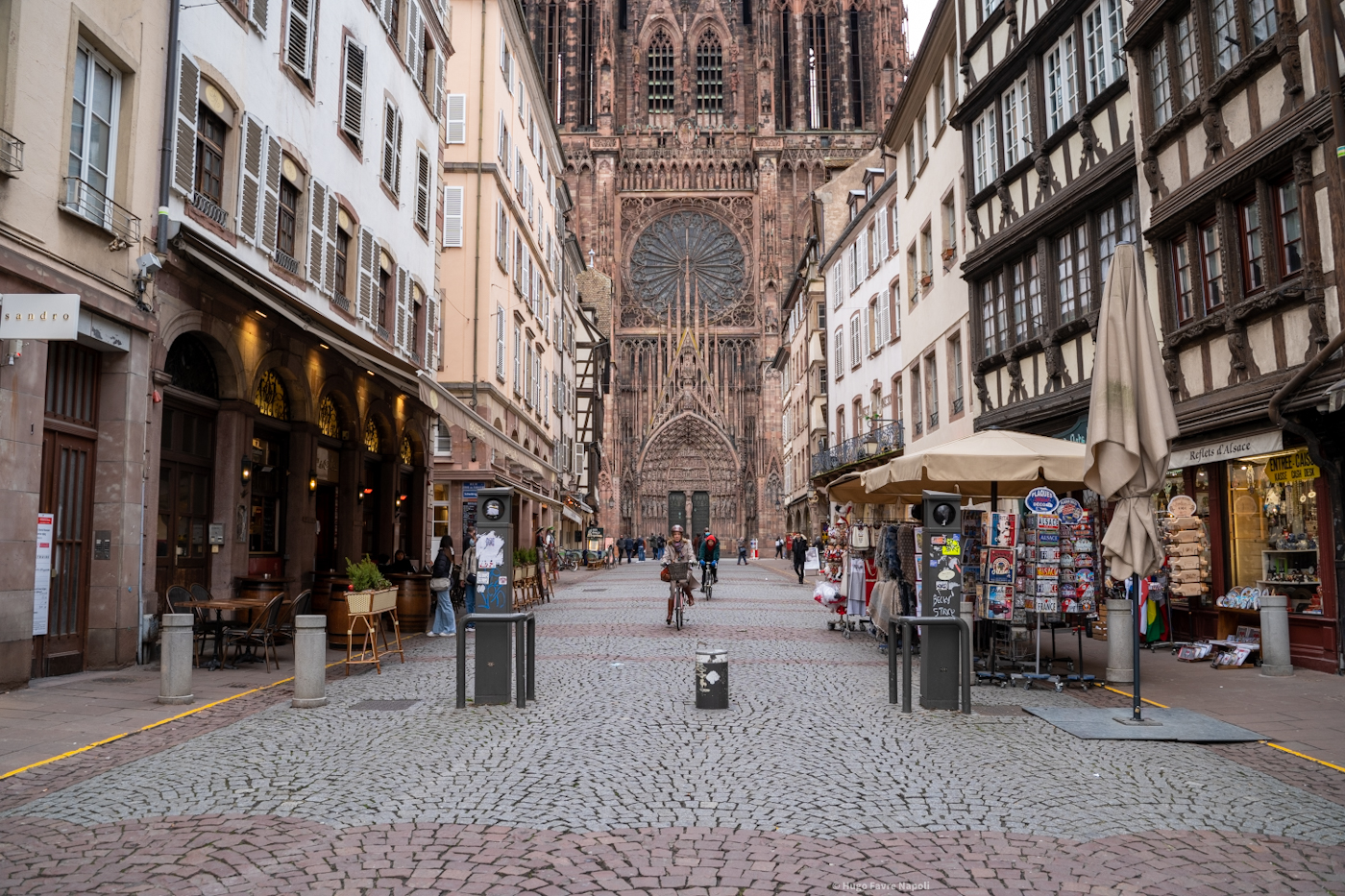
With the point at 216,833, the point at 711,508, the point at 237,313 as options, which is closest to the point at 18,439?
the point at 237,313

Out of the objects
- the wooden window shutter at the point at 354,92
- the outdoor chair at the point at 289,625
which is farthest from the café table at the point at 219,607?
the wooden window shutter at the point at 354,92

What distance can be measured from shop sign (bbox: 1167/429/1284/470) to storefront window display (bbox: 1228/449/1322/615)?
0.19 metres

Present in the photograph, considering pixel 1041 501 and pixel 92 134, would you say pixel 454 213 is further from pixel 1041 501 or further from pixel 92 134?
pixel 1041 501

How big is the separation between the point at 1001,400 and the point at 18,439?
15.2 m

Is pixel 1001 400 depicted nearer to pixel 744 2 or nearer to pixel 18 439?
pixel 18 439

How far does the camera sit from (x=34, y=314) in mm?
7430

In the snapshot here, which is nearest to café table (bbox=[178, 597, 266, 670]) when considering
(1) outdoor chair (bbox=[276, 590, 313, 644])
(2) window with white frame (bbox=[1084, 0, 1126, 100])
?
(1) outdoor chair (bbox=[276, 590, 313, 644])

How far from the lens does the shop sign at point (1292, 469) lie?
1106cm

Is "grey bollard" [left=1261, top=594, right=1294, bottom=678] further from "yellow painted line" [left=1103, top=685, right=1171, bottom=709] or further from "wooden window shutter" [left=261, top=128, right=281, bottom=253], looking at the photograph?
"wooden window shutter" [left=261, top=128, right=281, bottom=253]

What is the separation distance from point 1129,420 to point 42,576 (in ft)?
31.5

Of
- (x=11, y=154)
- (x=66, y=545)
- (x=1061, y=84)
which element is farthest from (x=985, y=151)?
(x=66, y=545)

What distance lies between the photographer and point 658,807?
222 inches

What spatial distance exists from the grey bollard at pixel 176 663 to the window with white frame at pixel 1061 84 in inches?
564

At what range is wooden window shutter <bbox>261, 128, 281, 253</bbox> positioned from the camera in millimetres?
13688
